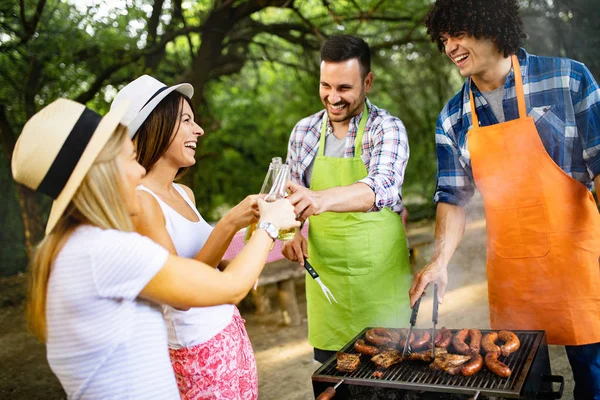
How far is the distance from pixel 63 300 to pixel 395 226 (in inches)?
84.8

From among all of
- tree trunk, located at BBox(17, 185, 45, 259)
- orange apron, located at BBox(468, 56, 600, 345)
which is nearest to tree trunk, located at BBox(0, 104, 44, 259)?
tree trunk, located at BBox(17, 185, 45, 259)

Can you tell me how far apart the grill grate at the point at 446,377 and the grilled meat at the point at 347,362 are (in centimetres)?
2

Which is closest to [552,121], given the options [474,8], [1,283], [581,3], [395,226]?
[474,8]

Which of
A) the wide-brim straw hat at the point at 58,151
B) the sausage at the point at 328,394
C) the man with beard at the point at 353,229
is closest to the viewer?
the wide-brim straw hat at the point at 58,151

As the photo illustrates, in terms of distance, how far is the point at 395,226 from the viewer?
3.27 metres

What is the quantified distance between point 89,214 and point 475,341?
1.89m

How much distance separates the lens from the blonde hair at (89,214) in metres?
1.60

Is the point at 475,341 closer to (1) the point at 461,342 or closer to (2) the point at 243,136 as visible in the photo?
(1) the point at 461,342

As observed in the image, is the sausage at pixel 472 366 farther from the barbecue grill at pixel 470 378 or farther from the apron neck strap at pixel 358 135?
the apron neck strap at pixel 358 135

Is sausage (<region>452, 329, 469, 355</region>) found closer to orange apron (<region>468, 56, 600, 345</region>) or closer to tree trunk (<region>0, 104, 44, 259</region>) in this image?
orange apron (<region>468, 56, 600, 345</region>)

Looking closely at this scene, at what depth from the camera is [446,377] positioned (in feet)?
7.45

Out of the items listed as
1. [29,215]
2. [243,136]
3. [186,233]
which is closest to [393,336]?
[186,233]

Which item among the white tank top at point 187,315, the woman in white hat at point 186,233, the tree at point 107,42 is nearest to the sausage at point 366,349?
the woman in white hat at point 186,233

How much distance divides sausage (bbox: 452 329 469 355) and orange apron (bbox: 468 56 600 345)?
1.35ft
